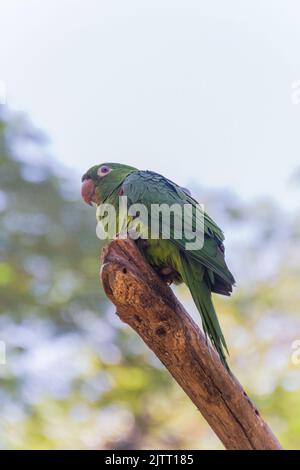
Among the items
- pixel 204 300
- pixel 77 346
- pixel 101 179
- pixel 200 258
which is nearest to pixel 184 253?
pixel 200 258

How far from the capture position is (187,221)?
121 inches

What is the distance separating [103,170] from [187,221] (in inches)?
35.0

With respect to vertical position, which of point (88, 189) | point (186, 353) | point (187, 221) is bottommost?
point (186, 353)

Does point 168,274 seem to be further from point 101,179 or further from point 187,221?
point 101,179

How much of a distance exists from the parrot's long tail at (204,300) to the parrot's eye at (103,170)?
0.95 metres

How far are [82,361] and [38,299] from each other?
1.08 meters

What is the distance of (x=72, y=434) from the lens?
834 centimetres

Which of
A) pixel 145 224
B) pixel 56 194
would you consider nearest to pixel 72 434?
pixel 56 194

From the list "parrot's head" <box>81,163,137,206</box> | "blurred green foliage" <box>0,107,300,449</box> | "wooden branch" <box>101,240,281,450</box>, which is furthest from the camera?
"blurred green foliage" <box>0,107,300,449</box>

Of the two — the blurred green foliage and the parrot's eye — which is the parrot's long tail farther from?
the blurred green foliage

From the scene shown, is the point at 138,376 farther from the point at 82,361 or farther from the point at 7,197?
the point at 7,197

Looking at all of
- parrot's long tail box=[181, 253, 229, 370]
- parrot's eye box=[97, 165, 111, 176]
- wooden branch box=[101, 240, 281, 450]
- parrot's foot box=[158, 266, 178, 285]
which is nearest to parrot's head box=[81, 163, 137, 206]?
parrot's eye box=[97, 165, 111, 176]

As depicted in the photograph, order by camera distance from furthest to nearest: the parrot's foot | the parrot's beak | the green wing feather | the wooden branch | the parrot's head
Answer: the parrot's beak
the parrot's head
the parrot's foot
the green wing feather
the wooden branch

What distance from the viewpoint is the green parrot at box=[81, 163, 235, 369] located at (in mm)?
2822
